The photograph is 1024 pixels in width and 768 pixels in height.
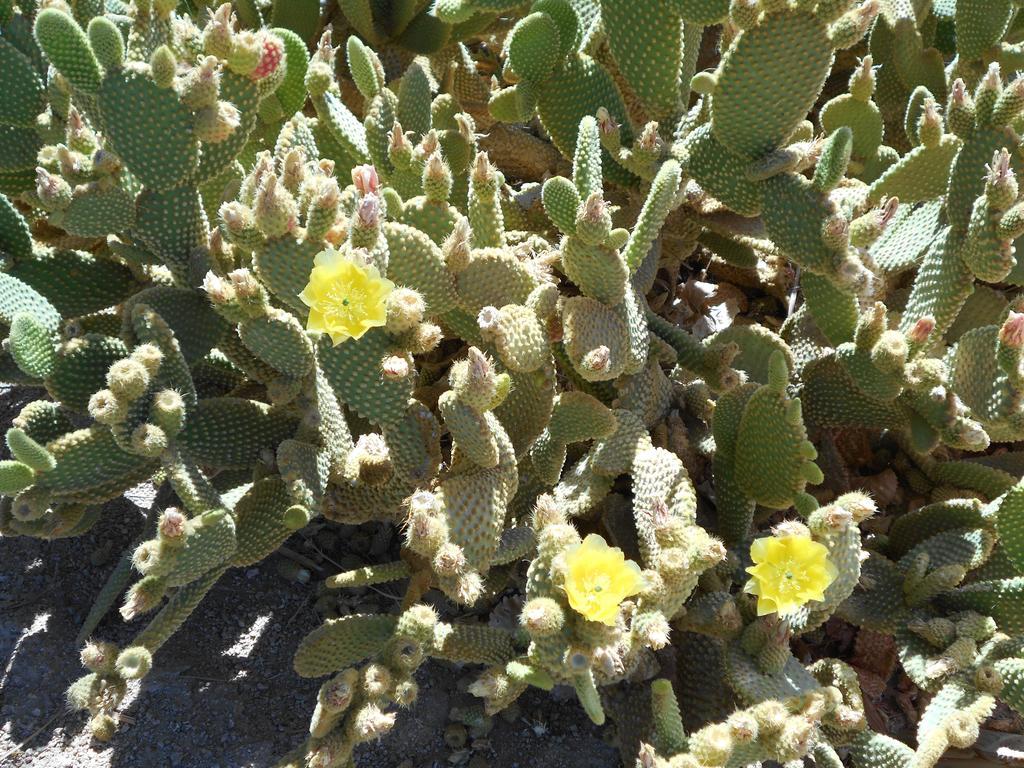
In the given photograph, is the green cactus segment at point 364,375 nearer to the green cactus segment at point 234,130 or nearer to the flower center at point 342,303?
the flower center at point 342,303

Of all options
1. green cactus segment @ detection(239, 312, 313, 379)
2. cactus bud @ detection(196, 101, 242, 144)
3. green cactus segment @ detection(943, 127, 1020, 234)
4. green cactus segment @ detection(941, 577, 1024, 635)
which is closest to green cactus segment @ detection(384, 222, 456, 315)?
green cactus segment @ detection(239, 312, 313, 379)

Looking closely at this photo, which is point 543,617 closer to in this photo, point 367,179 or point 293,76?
point 367,179

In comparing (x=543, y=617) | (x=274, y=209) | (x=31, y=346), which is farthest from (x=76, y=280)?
(x=543, y=617)

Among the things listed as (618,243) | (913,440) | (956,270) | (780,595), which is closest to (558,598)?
(780,595)

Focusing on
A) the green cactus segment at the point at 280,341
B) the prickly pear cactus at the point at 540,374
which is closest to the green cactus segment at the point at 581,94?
the prickly pear cactus at the point at 540,374

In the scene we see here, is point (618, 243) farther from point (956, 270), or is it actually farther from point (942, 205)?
point (942, 205)

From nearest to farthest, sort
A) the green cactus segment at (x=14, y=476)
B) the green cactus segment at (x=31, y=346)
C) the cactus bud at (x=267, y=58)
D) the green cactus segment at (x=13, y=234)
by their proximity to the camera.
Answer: the green cactus segment at (x=14, y=476)
the green cactus segment at (x=31, y=346)
the cactus bud at (x=267, y=58)
the green cactus segment at (x=13, y=234)
